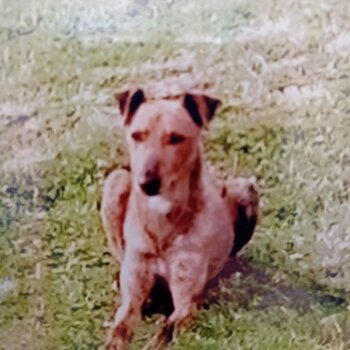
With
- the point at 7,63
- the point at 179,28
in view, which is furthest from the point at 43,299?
the point at 179,28

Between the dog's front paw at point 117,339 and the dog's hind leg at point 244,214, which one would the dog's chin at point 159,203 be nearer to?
the dog's hind leg at point 244,214

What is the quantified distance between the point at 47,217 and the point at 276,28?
497 mm

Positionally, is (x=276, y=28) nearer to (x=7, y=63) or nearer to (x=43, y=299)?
(x=7, y=63)

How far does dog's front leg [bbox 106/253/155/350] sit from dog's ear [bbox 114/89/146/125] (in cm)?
24

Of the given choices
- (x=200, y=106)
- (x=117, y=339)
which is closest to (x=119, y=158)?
(x=200, y=106)

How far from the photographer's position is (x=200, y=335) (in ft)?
4.87

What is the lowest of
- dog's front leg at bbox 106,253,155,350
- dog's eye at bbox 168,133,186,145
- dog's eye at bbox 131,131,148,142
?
dog's front leg at bbox 106,253,155,350

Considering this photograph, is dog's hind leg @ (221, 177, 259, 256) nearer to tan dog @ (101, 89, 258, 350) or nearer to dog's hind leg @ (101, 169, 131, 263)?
tan dog @ (101, 89, 258, 350)

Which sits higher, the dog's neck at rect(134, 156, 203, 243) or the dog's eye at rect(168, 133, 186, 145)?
the dog's eye at rect(168, 133, 186, 145)

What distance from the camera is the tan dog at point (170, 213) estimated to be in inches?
57.9

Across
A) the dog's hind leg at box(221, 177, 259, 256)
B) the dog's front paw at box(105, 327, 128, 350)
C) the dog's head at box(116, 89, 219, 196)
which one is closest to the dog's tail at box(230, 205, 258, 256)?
the dog's hind leg at box(221, 177, 259, 256)

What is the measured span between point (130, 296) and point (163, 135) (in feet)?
0.91

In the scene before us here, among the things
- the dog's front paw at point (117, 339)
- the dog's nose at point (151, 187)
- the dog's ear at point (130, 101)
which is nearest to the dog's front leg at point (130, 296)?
the dog's front paw at point (117, 339)

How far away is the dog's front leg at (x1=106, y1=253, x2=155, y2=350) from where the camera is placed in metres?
1.49
